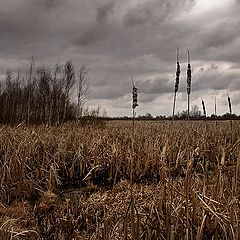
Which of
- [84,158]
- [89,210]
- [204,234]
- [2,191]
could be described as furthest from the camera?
[84,158]

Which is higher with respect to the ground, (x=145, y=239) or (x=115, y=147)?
(x=115, y=147)

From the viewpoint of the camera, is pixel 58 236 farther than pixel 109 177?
No

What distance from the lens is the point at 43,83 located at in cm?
4266

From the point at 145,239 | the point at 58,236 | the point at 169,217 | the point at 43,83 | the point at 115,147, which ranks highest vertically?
the point at 43,83

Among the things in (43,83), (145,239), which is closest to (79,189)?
(145,239)

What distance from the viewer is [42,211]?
5.55 metres

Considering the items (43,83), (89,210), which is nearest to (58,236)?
(89,210)

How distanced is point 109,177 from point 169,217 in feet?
11.5

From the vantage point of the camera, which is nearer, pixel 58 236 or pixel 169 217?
pixel 169 217

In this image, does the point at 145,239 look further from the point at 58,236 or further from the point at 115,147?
the point at 115,147

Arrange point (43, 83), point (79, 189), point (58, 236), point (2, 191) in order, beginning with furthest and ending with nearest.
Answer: point (43, 83)
point (79, 189)
point (2, 191)
point (58, 236)

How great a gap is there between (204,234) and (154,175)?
10.6 feet

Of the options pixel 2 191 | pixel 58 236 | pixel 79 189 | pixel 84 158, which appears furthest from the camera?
pixel 84 158

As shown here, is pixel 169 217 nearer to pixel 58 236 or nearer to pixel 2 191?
pixel 58 236
